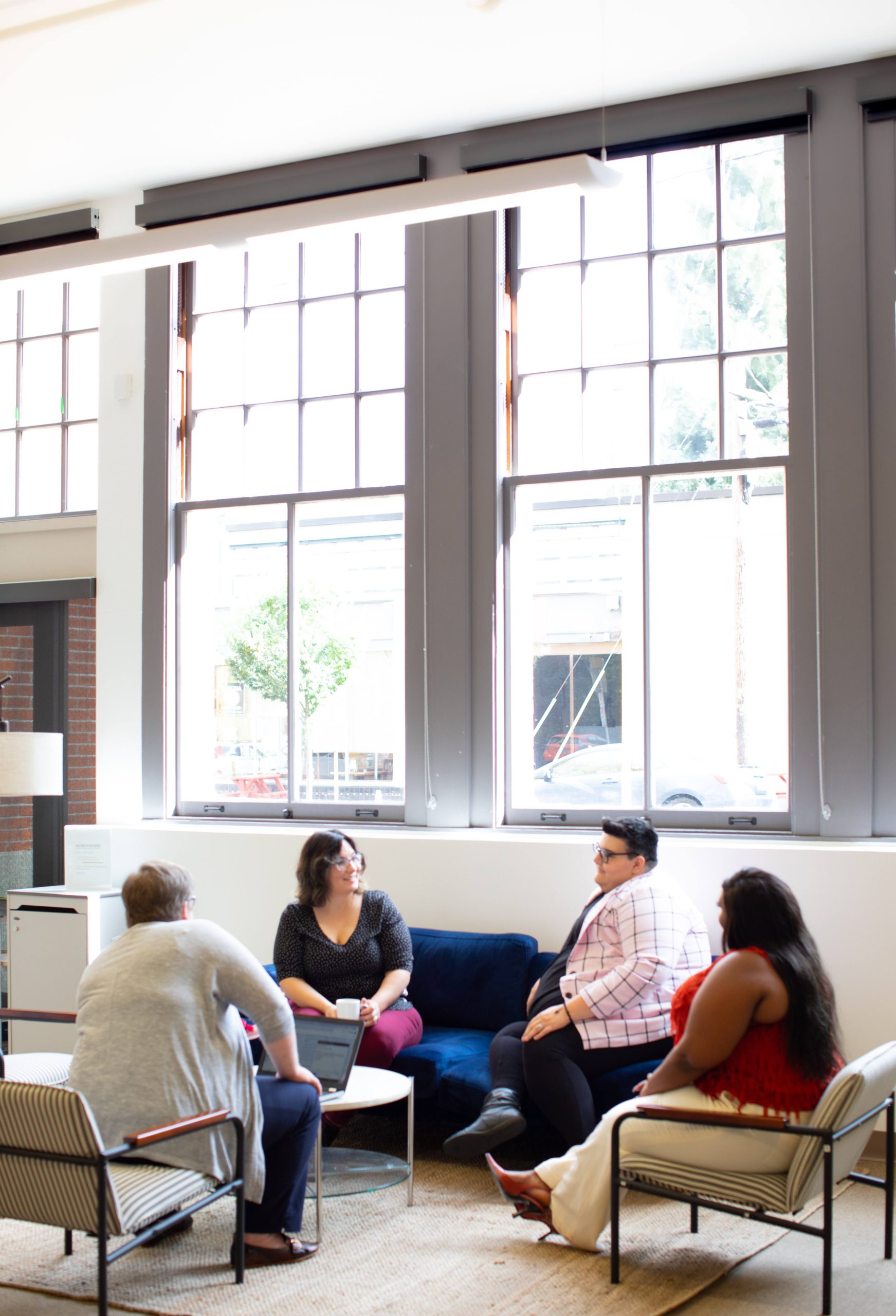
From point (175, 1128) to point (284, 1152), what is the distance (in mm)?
625

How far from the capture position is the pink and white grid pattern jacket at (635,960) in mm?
4246

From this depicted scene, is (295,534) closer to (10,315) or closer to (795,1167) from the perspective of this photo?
(10,315)

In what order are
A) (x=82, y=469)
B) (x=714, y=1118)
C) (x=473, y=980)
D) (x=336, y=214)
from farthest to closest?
(x=82, y=469) < (x=473, y=980) < (x=336, y=214) < (x=714, y=1118)

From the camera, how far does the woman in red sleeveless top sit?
3.34 m

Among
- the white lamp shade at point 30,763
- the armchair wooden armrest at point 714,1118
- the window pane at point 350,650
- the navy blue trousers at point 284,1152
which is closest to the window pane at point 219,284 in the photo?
the window pane at point 350,650

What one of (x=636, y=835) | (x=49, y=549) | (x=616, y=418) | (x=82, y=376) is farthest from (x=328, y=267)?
(x=636, y=835)

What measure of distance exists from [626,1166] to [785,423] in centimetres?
331

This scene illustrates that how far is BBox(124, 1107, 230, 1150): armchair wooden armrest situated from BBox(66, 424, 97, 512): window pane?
4.42m

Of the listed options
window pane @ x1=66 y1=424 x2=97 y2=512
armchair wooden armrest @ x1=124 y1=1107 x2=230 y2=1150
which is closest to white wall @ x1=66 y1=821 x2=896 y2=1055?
window pane @ x1=66 y1=424 x2=97 y2=512

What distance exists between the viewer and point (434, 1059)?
449 centimetres

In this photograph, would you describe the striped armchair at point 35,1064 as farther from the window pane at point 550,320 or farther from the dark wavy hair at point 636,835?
the window pane at point 550,320

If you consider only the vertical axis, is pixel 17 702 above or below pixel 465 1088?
above

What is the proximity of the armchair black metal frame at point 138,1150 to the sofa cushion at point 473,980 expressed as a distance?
170cm

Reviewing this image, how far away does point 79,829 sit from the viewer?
6184 millimetres
